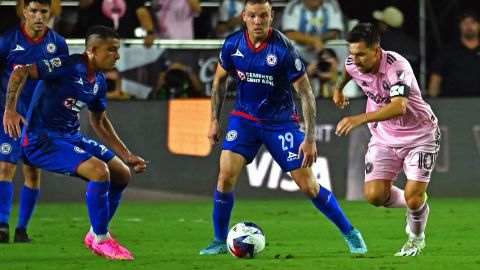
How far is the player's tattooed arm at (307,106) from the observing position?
10.6m

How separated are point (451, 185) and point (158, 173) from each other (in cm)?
396

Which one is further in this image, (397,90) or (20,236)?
(20,236)

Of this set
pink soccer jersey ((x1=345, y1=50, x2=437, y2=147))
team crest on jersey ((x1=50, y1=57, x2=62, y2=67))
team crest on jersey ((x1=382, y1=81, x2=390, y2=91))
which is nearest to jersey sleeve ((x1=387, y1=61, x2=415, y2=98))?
pink soccer jersey ((x1=345, y1=50, x2=437, y2=147))

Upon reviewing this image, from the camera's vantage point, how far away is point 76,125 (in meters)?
11.1

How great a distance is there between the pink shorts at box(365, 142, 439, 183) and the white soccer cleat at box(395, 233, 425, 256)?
50 centimetres

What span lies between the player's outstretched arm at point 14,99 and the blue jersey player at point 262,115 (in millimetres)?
1620

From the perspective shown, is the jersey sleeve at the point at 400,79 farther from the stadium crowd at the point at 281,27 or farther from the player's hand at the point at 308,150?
the stadium crowd at the point at 281,27

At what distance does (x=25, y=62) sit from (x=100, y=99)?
1623 millimetres

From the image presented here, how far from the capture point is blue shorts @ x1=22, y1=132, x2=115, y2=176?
34.8ft

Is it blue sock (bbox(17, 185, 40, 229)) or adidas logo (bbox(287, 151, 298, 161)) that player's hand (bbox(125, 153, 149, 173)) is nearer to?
adidas logo (bbox(287, 151, 298, 161))

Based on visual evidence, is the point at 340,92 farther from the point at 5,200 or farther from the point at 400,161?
the point at 5,200

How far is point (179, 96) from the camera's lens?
17.3 m

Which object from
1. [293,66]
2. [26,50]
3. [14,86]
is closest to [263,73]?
[293,66]

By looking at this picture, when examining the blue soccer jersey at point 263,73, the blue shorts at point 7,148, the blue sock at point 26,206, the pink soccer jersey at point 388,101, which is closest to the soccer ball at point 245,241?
the blue soccer jersey at point 263,73
